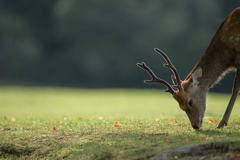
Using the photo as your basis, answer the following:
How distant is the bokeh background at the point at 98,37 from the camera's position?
28234mm

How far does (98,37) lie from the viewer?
30781 millimetres

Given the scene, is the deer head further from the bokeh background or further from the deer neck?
the bokeh background

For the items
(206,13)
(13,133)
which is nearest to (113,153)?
(13,133)

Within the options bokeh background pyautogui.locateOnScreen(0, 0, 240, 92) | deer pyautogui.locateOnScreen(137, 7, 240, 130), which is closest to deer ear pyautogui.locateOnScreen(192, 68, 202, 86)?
deer pyautogui.locateOnScreen(137, 7, 240, 130)

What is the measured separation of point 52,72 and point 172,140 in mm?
25278

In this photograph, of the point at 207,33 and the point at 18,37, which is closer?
the point at 207,33

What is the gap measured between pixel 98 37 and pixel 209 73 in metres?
25.3

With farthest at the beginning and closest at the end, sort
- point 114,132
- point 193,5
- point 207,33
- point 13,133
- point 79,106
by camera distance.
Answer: point 193,5 < point 207,33 < point 79,106 < point 13,133 < point 114,132

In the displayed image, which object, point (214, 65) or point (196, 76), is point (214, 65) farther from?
point (196, 76)

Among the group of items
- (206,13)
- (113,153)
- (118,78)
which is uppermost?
(206,13)

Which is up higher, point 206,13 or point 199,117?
point 206,13

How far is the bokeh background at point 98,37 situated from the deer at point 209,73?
821 inches

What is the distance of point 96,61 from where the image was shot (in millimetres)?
29547

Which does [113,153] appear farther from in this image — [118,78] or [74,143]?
[118,78]
